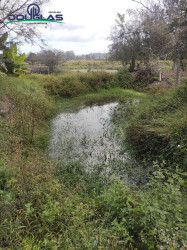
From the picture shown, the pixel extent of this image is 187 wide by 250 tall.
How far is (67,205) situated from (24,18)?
923 centimetres

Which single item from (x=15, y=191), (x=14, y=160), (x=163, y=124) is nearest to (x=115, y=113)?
(x=163, y=124)

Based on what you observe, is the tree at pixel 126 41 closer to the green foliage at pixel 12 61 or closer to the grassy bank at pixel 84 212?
the green foliage at pixel 12 61

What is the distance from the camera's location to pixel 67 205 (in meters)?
2.56

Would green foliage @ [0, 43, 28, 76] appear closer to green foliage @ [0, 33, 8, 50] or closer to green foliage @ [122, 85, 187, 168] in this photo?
green foliage @ [0, 33, 8, 50]

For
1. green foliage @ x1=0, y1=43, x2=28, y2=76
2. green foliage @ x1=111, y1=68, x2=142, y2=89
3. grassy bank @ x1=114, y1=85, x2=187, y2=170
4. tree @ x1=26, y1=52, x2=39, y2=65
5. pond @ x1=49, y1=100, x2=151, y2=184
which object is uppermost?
Answer: tree @ x1=26, y1=52, x2=39, y2=65

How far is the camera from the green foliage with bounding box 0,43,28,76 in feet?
32.5

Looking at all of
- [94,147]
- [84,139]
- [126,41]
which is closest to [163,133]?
[94,147]

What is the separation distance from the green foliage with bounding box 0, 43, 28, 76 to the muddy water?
4.47m

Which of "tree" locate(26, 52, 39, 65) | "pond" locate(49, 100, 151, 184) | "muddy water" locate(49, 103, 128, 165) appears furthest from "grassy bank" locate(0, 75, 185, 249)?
"tree" locate(26, 52, 39, 65)

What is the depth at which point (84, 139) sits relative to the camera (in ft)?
18.8

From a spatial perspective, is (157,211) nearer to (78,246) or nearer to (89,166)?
(78,246)

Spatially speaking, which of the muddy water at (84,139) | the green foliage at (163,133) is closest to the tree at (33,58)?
the muddy water at (84,139)

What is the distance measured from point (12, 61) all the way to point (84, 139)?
7.60 meters

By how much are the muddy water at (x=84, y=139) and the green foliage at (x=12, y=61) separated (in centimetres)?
447
